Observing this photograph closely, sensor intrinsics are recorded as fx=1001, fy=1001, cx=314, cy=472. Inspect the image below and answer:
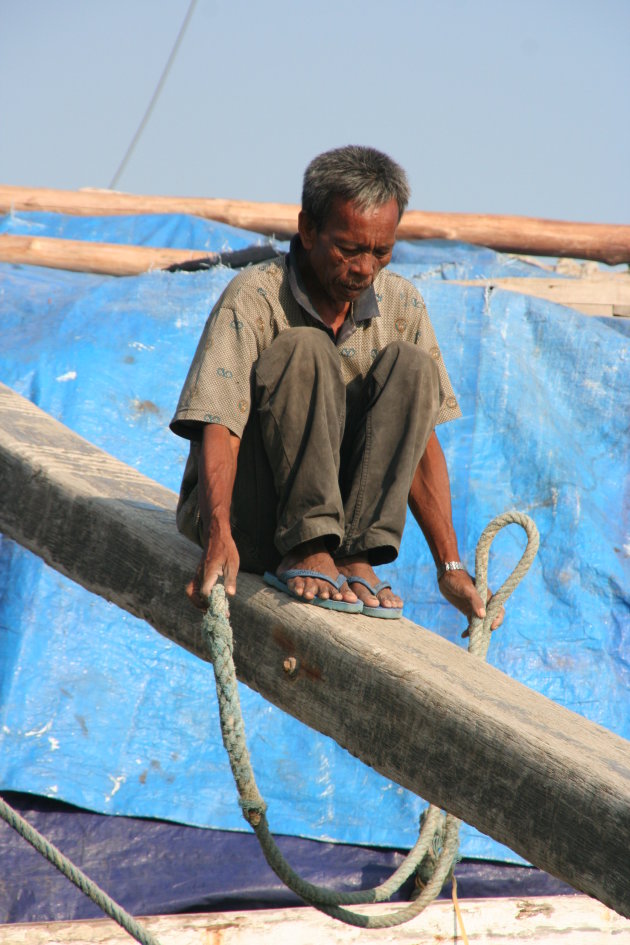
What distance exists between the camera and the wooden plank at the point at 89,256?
15.4ft

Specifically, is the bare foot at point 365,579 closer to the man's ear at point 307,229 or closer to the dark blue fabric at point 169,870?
the man's ear at point 307,229

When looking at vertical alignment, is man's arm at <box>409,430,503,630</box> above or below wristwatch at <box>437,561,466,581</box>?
above

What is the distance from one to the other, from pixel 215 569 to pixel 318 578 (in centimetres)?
21

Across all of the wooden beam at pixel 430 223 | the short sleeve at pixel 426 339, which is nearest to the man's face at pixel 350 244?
the short sleeve at pixel 426 339

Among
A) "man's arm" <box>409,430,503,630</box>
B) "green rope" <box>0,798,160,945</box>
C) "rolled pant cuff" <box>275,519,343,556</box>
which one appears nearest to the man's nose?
"man's arm" <box>409,430,503,630</box>

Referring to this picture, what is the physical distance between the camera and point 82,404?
3664 mm

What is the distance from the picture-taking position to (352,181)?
1927 mm

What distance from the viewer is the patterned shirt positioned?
190cm

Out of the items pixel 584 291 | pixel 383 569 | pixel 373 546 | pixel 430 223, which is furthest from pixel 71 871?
pixel 430 223

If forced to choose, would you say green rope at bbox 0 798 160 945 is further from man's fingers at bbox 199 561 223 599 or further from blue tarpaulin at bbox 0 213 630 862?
blue tarpaulin at bbox 0 213 630 862

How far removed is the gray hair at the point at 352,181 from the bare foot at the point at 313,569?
647 mm

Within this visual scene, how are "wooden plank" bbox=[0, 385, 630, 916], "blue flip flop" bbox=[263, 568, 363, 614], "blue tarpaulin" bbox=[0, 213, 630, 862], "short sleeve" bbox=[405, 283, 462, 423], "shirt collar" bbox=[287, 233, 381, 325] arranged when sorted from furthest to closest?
"blue tarpaulin" bbox=[0, 213, 630, 862]
"short sleeve" bbox=[405, 283, 462, 423]
"shirt collar" bbox=[287, 233, 381, 325]
"blue flip flop" bbox=[263, 568, 363, 614]
"wooden plank" bbox=[0, 385, 630, 916]

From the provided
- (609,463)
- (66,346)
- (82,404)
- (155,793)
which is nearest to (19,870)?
(155,793)

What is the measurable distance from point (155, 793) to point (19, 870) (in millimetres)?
432
